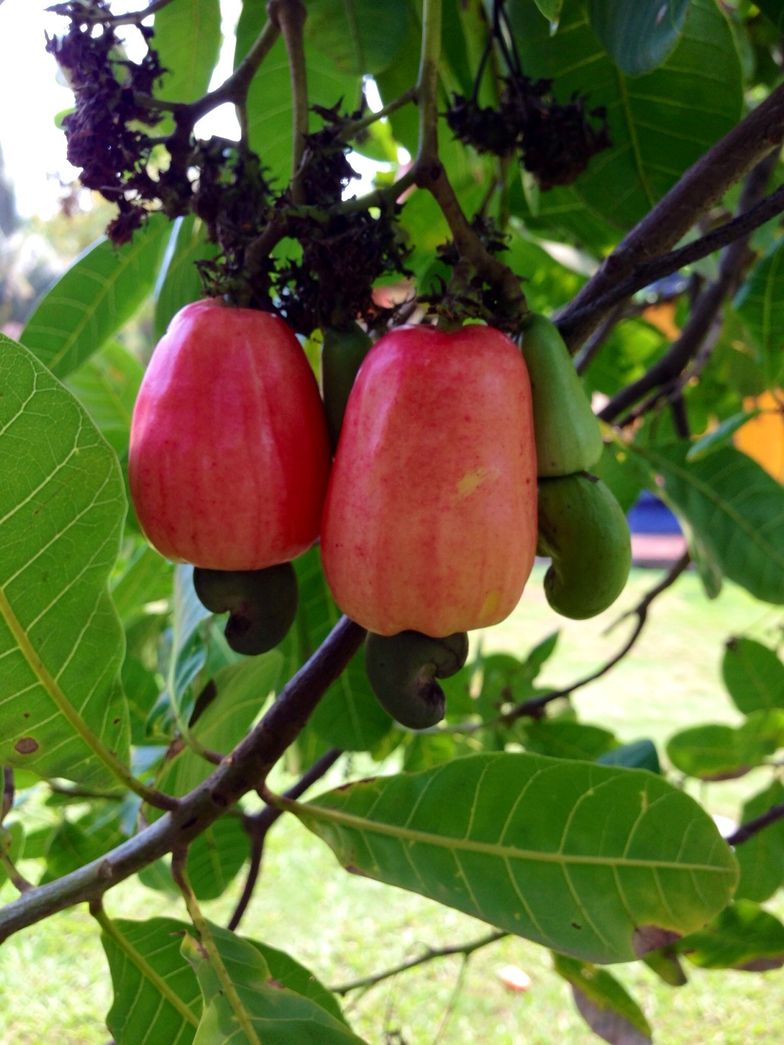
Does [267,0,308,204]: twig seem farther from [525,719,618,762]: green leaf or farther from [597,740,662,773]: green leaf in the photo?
[525,719,618,762]: green leaf

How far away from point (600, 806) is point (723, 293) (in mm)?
820

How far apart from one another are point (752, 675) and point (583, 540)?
3.42 ft

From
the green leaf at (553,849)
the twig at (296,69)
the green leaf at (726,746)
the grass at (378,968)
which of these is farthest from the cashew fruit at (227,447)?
the grass at (378,968)

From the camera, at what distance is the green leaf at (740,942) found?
3.69 feet

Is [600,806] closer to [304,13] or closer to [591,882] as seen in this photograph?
[591,882]

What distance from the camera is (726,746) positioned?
149cm

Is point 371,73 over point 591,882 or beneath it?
over

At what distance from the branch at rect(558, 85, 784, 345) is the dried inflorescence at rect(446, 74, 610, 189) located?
139 millimetres

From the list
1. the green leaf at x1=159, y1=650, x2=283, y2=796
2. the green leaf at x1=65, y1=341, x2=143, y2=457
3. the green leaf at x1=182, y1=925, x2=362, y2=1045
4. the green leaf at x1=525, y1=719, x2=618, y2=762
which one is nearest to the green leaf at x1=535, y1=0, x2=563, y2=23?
the green leaf at x1=159, y1=650, x2=283, y2=796

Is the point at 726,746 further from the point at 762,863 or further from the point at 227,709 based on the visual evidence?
the point at 227,709

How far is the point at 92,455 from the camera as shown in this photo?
0.58 meters

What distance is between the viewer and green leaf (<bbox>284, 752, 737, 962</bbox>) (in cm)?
63

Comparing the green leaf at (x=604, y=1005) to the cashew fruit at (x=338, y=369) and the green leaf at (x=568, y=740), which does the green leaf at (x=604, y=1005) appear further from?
the cashew fruit at (x=338, y=369)

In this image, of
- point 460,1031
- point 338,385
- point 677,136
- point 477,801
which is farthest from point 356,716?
point 460,1031
